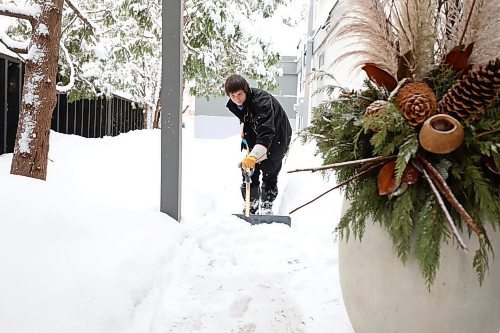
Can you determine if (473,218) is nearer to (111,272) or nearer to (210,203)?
(111,272)

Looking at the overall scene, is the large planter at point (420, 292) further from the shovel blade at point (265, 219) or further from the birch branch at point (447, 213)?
the shovel blade at point (265, 219)

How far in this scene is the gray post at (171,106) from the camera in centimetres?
279

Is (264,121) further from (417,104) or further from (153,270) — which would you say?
(417,104)

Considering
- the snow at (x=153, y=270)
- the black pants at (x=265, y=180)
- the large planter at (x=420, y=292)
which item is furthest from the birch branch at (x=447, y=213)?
the black pants at (x=265, y=180)

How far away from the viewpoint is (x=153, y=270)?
2.03 metres

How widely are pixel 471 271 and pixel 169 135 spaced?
2.11 meters

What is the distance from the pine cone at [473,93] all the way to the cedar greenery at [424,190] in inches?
1.3

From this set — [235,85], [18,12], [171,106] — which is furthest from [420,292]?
[18,12]

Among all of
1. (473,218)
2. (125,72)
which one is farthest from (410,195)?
(125,72)

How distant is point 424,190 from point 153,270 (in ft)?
4.24

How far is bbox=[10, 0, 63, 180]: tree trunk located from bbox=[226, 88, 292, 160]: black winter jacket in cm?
149


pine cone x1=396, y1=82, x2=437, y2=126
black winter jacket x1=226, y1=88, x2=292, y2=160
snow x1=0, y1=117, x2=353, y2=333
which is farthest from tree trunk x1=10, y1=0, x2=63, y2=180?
pine cone x1=396, y1=82, x2=437, y2=126

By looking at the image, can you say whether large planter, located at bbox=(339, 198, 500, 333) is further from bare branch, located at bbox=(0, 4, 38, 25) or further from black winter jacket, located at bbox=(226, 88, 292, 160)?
bare branch, located at bbox=(0, 4, 38, 25)

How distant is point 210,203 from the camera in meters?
5.09
